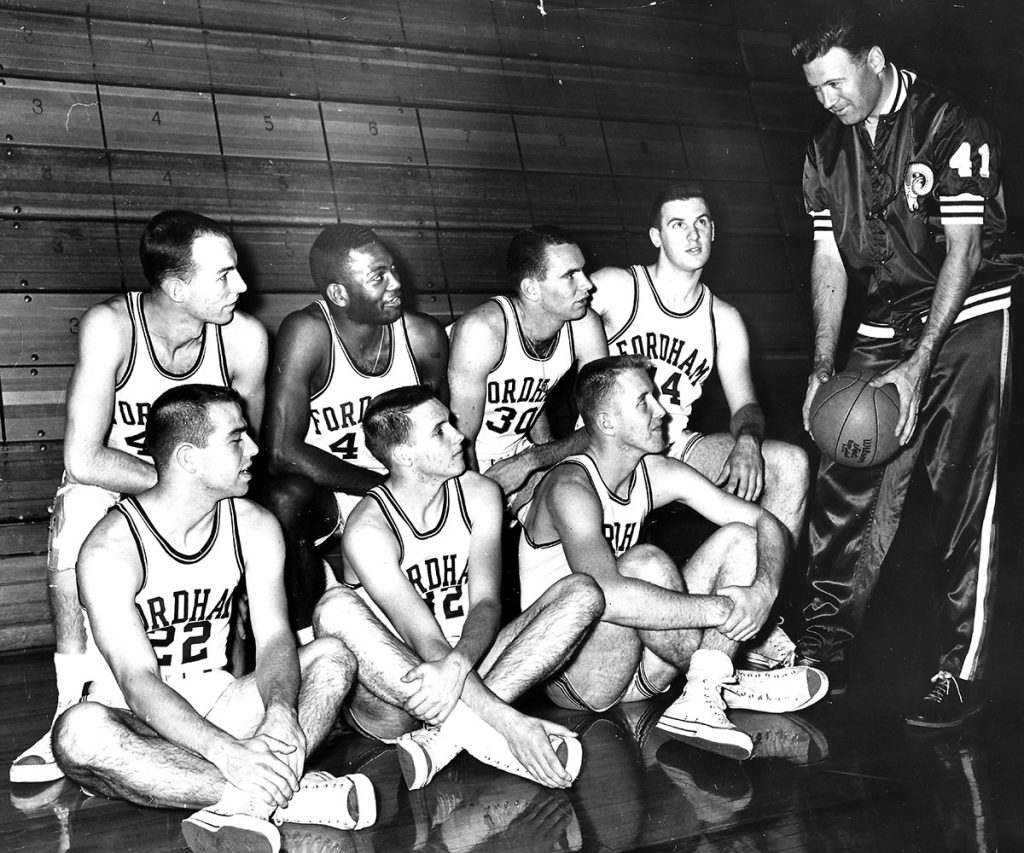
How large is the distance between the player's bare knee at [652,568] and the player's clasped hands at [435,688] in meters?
0.74

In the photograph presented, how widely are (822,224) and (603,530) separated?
4.74ft

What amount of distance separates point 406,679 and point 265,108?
3.45m

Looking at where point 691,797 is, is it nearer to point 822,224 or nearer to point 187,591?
point 187,591

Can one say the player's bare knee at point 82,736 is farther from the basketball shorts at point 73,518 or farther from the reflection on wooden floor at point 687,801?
the basketball shorts at point 73,518

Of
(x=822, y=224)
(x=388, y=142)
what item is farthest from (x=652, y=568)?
(x=388, y=142)

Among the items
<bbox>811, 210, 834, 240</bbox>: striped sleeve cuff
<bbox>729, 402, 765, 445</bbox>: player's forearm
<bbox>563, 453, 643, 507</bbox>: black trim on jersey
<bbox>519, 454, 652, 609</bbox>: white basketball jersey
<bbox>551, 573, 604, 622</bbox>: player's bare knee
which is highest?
<bbox>811, 210, 834, 240</bbox>: striped sleeve cuff

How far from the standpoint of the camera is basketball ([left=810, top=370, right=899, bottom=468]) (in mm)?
3631

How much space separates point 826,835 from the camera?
2.58 m

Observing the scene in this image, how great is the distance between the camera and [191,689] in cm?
298

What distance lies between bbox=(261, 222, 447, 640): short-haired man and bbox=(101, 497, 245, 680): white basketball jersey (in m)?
0.66

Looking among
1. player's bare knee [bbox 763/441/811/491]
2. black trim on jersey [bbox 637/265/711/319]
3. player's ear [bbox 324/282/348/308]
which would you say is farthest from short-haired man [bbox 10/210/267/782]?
player's bare knee [bbox 763/441/811/491]

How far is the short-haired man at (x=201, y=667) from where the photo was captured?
2.59m

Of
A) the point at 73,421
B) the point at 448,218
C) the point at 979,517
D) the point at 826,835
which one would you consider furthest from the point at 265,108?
the point at 826,835

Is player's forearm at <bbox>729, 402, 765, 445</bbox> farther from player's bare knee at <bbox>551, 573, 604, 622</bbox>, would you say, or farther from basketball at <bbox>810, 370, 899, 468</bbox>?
player's bare knee at <bbox>551, 573, 604, 622</bbox>
